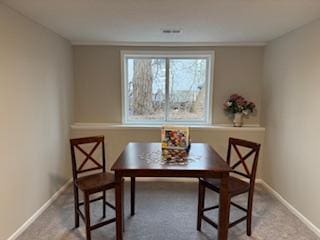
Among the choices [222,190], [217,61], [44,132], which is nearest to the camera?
[222,190]

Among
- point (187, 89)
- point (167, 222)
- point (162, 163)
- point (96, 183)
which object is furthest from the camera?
point (187, 89)

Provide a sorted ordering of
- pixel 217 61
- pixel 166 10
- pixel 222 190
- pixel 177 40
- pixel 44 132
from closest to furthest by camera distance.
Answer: pixel 222 190 → pixel 166 10 → pixel 44 132 → pixel 177 40 → pixel 217 61

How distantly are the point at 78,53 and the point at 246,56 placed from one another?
2610 mm

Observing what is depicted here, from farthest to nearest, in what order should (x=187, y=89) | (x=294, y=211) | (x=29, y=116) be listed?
(x=187, y=89)
(x=294, y=211)
(x=29, y=116)

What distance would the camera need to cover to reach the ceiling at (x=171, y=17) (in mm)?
2318

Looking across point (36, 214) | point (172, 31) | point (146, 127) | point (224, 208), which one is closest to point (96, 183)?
point (36, 214)

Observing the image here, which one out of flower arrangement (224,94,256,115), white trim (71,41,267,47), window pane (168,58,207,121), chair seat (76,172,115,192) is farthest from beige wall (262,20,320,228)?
chair seat (76,172,115,192)

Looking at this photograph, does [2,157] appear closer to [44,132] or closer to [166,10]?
[44,132]

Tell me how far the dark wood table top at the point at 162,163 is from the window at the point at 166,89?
4.98 ft

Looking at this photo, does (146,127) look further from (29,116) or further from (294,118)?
(294,118)

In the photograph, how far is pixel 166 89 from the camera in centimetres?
443

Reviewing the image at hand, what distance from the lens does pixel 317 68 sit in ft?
9.25

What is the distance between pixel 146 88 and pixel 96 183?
2.17 meters

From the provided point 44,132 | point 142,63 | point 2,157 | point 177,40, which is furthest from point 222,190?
point 142,63
